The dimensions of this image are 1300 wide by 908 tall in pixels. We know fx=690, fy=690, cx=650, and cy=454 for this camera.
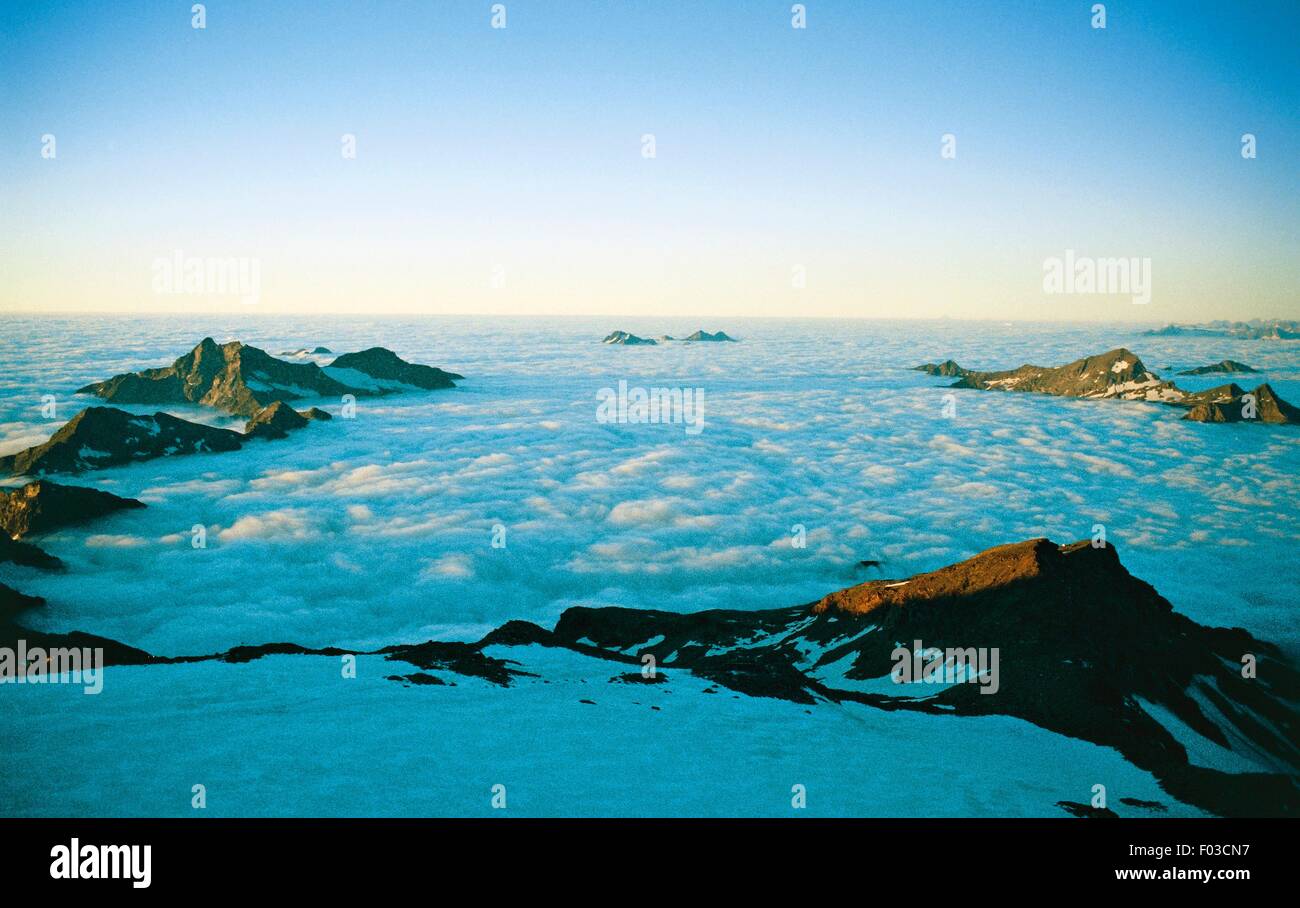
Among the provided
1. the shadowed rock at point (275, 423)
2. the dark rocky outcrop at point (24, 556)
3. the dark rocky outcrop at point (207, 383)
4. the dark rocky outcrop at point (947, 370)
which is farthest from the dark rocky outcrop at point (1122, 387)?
the dark rocky outcrop at point (24, 556)

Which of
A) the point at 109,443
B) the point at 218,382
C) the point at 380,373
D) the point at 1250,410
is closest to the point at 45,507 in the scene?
the point at 109,443

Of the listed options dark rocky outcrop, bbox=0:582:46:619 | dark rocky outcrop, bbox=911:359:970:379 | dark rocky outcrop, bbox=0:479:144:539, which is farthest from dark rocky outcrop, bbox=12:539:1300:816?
dark rocky outcrop, bbox=911:359:970:379

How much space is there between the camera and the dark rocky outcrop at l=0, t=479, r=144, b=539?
50.4 m

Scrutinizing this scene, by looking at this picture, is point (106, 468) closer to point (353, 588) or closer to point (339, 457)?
point (339, 457)

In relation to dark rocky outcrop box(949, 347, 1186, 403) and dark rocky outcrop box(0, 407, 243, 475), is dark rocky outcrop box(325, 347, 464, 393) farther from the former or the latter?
dark rocky outcrop box(949, 347, 1186, 403)

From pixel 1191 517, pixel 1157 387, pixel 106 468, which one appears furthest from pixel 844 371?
pixel 106 468

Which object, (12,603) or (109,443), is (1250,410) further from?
(109,443)

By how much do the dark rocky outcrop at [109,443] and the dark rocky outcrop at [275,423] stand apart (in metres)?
7.53

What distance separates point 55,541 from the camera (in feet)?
162

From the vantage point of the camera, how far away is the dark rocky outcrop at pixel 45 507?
50.4 m

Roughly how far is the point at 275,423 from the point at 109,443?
19.2 meters

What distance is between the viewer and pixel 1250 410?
9956 centimetres
